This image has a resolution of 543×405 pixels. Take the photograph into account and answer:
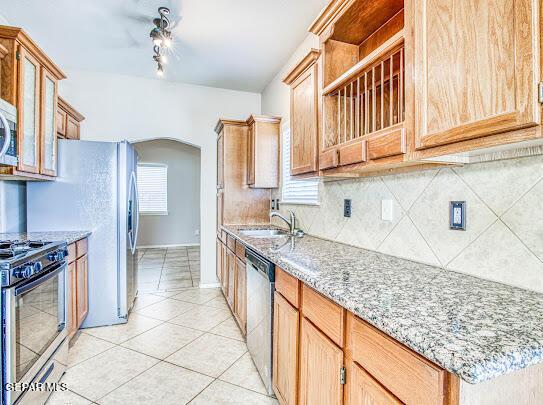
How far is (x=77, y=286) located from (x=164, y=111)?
96.8 inches

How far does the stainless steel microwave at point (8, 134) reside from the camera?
5.99ft

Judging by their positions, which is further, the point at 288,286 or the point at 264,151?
the point at 264,151

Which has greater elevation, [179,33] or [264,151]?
[179,33]

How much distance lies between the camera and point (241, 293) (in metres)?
2.57

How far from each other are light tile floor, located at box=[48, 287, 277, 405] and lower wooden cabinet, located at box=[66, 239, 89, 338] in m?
0.21

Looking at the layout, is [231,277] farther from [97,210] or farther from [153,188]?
[153,188]

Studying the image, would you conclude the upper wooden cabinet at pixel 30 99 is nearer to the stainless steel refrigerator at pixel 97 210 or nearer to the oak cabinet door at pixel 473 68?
the stainless steel refrigerator at pixel 97 210

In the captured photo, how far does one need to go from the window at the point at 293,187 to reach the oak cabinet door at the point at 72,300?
1.96 m

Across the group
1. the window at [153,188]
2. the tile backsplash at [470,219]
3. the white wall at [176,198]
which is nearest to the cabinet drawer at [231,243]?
the tile backsplash at [470,219]

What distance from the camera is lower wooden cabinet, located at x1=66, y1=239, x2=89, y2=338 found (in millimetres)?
2416

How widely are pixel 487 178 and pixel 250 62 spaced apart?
115 inches

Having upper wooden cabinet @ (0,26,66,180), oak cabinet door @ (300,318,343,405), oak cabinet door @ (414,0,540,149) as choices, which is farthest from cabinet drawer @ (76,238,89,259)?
oak cabinet door @ (414,0,540,149)

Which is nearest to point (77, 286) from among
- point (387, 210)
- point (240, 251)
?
point (240, 251)

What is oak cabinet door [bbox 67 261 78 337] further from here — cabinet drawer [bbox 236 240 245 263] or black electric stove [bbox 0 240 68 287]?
cabinet drawer [bbox 236 240 245 263]
